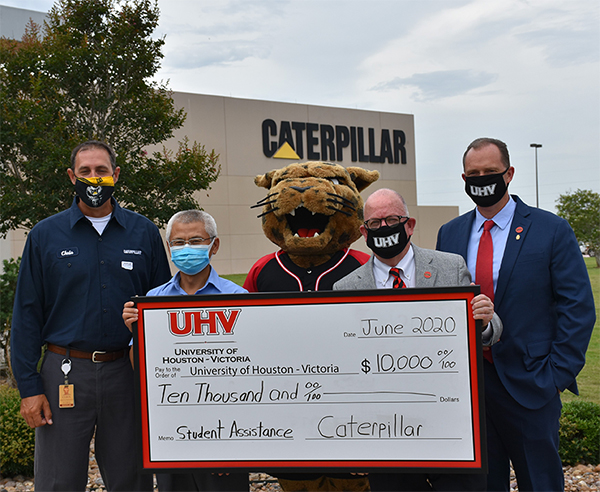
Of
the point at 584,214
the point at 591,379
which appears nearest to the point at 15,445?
the point at 591,379

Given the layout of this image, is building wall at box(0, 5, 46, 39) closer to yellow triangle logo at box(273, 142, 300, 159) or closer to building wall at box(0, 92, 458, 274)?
building wall at box(0, 92, 458, 274)

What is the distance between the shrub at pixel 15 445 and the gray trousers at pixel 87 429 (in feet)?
6.90

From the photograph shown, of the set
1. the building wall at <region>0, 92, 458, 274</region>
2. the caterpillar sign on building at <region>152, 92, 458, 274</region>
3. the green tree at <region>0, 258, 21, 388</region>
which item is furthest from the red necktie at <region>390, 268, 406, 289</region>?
the caterpillar sign on building at <region>152, 92, 458, 274</region>

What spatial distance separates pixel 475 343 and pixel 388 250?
0.69m

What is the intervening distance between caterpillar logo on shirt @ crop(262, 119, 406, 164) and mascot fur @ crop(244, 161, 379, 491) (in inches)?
875

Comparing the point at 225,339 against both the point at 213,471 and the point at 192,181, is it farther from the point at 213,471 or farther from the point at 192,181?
the point at 192,181

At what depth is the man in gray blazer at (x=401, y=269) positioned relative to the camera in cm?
286

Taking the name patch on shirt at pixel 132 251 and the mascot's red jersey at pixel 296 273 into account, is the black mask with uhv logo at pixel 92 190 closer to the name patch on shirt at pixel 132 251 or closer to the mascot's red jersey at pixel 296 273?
the name patch on shirt at pixel 132 251

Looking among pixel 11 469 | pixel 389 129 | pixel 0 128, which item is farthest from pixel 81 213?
pixel 389 129

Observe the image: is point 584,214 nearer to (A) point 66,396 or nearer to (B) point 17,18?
(B) point 17,18

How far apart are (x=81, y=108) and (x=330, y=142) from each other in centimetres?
2024

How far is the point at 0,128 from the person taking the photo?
7945mm

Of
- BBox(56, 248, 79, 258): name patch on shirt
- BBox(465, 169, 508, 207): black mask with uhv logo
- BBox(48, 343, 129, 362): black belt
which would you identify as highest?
BBox(465, 169, 508, 207): black mask with uhv logo

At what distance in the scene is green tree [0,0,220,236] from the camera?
8055 millimetres
